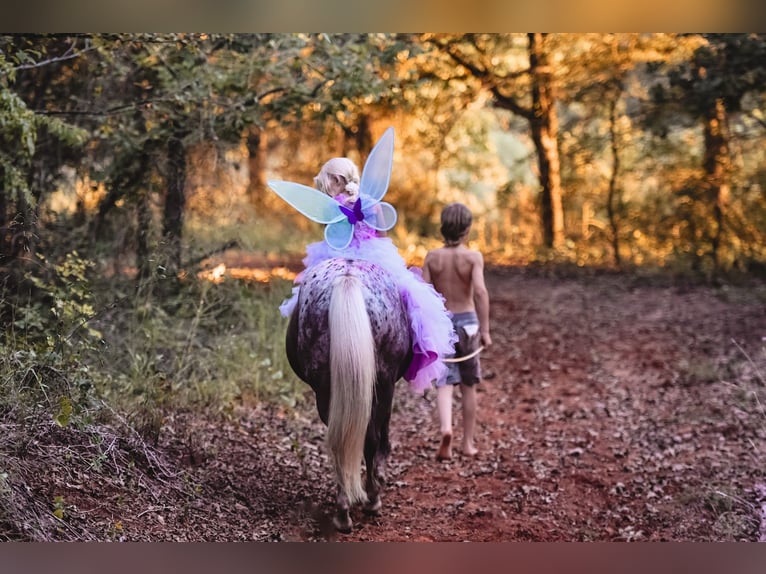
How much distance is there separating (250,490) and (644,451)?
2.59 m

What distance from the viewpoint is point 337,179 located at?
154 inches

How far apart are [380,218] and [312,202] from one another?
0.35 metres

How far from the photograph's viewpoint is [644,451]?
17.1 feet

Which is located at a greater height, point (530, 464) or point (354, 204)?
point (354, 204)

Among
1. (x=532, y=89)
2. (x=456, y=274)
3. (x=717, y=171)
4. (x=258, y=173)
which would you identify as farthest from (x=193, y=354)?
(x=258, y=173)

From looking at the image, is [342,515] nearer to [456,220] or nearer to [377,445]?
[377,445]

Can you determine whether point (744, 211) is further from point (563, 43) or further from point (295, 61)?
point (295, 61)

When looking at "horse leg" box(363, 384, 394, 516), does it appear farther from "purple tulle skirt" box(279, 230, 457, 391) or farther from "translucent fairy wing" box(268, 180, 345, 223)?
"translucent fairy wing" box(268, 180, 345, 223)

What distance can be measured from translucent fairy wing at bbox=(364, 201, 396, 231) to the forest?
1.32m

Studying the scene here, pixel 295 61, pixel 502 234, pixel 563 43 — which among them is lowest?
pixel 502 234

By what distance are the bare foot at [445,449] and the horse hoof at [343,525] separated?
1241 millimetres

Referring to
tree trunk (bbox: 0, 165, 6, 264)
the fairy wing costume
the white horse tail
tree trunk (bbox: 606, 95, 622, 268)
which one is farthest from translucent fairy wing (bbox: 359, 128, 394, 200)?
tree trunk (bbox: 606, 95, 622, 268)

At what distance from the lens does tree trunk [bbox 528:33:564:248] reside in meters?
10.8

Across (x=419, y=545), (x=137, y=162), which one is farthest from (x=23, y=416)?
(x=137, y=162)
